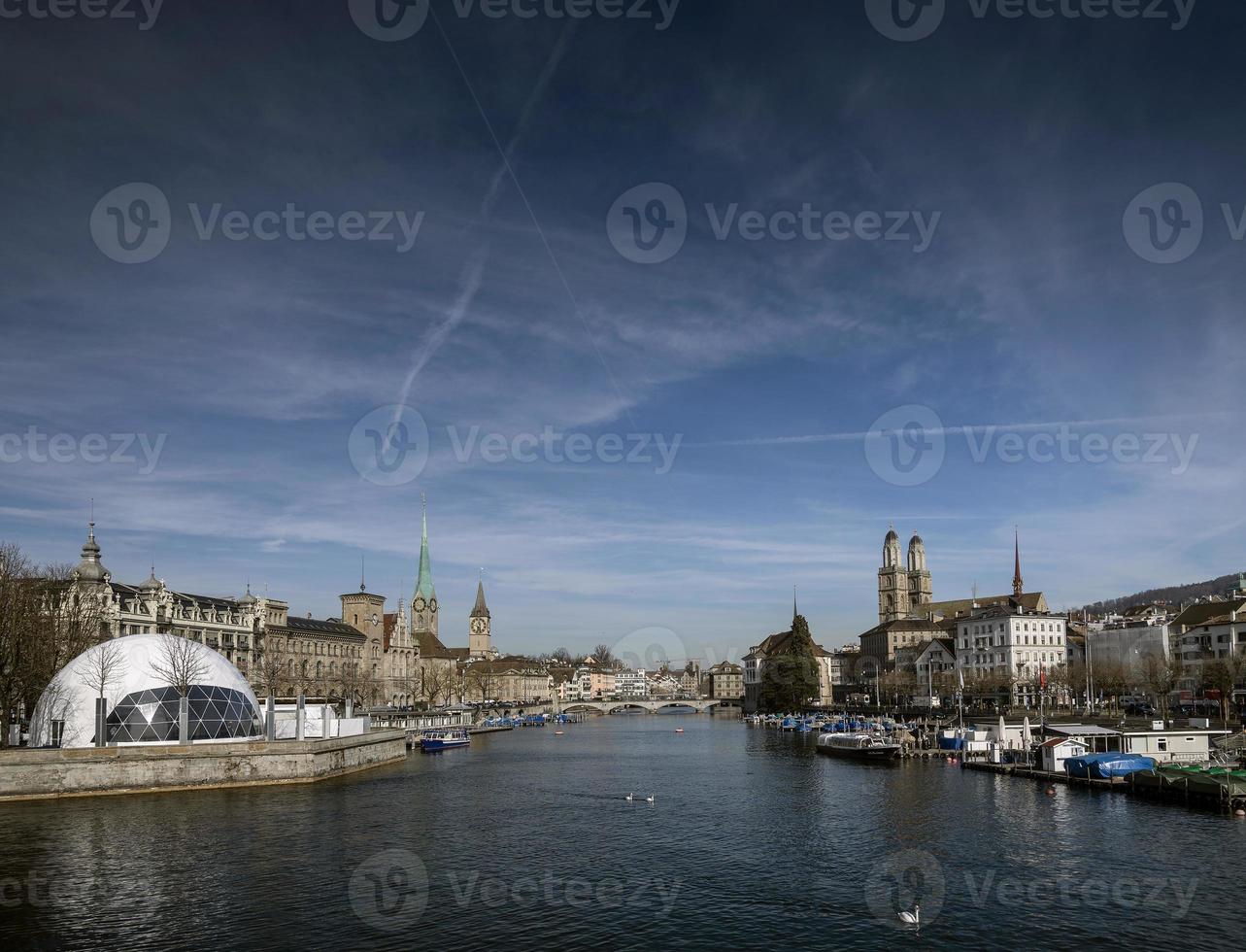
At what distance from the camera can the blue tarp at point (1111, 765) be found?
67.7 m

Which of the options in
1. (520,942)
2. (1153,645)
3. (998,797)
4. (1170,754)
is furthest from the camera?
(1153,645)

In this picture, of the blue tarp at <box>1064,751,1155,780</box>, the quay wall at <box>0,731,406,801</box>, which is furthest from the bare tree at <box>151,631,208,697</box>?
the blue tarp at <box>1064,751,1155,780</box>

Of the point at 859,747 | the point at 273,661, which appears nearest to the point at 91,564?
the point at 273,661

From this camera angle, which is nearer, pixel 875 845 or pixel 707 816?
pixel 875 845

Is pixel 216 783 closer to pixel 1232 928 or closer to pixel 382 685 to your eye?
pixel 1232 928

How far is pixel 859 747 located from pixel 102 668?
7427 cm

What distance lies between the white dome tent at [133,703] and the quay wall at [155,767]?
3416 millimetres

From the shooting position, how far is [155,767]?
209 ft

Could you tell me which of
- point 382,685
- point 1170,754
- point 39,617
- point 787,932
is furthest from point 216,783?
point 382,685

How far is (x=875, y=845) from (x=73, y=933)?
36.5 metres

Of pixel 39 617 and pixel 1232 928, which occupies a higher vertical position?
pixel 39 617

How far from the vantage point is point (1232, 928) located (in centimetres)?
3192

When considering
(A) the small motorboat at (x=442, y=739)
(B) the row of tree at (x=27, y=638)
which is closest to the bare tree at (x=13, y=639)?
(B) the row of tree at (x=27, y=638)

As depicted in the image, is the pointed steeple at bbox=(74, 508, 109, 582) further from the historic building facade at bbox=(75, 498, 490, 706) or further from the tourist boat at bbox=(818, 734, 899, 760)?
the tourist boat at bbox=(818, 734, 899, 760)
